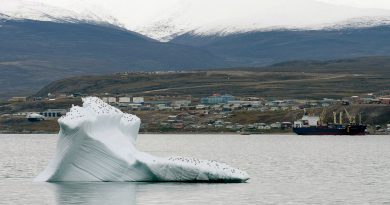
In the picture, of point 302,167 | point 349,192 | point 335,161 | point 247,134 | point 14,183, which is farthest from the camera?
point 247,134

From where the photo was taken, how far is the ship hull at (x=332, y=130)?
186 metres

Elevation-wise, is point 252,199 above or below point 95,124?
below

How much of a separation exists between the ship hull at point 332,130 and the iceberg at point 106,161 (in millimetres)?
117327

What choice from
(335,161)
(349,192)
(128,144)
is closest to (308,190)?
(349,192)

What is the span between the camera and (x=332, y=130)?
626ft

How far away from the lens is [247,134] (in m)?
192

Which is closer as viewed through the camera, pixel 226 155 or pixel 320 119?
pixel 226 155

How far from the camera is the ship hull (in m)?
186

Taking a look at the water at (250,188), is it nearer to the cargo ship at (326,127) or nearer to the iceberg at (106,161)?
the iceberg at (106,161)

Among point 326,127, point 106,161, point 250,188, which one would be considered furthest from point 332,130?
point 106,161

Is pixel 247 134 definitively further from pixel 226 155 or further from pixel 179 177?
pixel 179 177

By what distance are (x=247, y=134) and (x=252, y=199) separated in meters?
131

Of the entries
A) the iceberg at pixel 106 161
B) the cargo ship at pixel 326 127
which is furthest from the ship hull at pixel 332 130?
the iceberg at pixel 106 161

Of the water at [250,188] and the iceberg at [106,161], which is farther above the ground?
the iceberg at [106,161]
